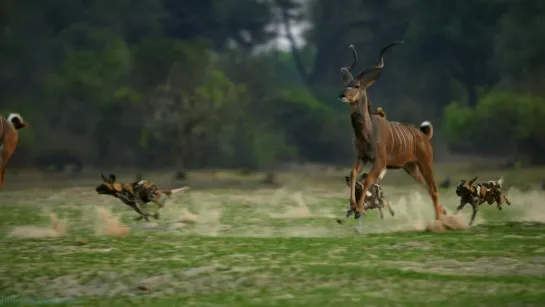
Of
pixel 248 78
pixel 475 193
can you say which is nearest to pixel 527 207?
pixel 475 193

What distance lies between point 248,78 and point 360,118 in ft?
151

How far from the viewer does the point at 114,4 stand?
2810 inches

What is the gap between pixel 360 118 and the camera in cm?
1916

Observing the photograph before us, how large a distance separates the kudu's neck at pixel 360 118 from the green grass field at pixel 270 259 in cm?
139

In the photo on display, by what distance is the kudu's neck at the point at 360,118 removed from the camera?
19.1 meters

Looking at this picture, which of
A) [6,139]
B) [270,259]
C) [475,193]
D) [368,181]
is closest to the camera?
[270,259]

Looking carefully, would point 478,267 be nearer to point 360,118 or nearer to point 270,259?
point 270,259

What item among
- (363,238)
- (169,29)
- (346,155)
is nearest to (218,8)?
(169,29)

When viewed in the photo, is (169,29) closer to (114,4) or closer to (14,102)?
(114,4)

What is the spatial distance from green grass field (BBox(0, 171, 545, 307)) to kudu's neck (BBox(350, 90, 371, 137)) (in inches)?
54.8

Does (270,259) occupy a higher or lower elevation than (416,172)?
lower

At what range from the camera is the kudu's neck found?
754 inches

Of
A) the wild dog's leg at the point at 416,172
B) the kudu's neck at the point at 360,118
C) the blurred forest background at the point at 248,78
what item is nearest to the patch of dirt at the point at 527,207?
the wild dog's leg at the point at 416,172

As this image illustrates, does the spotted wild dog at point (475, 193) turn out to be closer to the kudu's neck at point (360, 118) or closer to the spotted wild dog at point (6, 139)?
the kudu's neck at point (360, 118)
